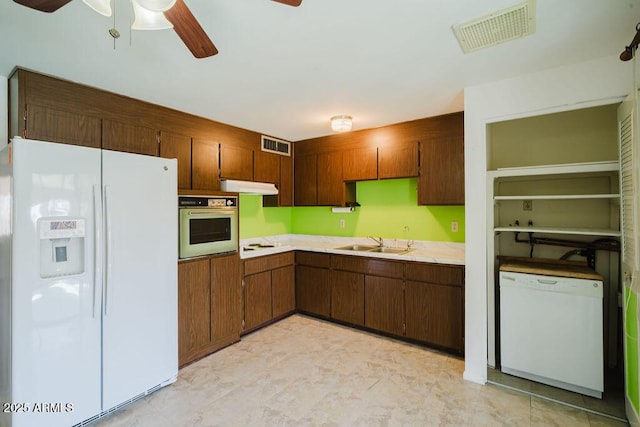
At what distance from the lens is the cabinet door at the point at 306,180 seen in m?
4.20

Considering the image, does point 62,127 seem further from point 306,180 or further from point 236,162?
point 306,180

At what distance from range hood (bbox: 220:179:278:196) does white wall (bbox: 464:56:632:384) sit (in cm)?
222

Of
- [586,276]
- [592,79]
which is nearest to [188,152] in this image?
[592,79]

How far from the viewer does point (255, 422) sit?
2.07 meters

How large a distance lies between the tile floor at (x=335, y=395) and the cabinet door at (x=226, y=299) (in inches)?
6.6

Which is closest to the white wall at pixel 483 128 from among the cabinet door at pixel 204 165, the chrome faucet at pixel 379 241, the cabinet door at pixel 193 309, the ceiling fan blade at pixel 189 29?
the chrome faucet at pixel 379 241

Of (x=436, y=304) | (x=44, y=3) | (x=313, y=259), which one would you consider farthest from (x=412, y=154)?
(x=44, y=3)

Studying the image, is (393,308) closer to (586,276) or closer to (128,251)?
→ (586,276)

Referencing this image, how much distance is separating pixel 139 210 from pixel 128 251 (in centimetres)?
30

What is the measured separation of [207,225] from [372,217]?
208 centimetres

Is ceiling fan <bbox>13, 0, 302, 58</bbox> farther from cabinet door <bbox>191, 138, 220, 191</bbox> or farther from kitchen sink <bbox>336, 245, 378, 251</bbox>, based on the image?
kitchen sink <bbox>336, 245, 378, 251</bbox>

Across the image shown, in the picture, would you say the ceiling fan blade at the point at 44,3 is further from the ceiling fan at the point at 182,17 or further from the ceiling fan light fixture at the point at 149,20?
the ceiling fan light fixture at the point at 149,20

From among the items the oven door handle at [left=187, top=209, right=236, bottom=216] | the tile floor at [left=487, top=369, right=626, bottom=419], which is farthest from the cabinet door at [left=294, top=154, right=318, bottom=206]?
the tile floor at [left=487, top=369, right=626, bottom=419]

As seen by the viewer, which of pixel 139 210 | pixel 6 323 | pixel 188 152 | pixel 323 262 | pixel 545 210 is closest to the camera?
pixel 6 323
